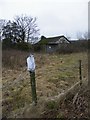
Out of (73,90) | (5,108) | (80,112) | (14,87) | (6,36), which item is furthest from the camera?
(6,36)

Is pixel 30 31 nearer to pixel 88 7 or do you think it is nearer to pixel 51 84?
pixel 51 84

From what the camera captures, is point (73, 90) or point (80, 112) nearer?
point (80, 112)

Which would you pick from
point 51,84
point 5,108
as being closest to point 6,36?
point 51,84

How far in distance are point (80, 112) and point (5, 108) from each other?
8.47 feet

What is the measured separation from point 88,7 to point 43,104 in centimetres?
273

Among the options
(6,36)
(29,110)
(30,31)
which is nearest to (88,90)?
(29,110)

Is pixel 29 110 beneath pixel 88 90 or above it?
beneath

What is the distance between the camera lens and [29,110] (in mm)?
7281

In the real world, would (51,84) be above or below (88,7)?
below

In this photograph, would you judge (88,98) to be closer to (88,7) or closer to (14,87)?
(88,7)

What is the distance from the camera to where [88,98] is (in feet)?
23.1

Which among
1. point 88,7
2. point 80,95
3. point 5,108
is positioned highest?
point 88,7

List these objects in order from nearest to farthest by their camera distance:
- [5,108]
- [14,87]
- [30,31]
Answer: [5,108] < [14,87] < [30,31]

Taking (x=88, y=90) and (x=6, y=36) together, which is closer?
(x=88, y=90)
